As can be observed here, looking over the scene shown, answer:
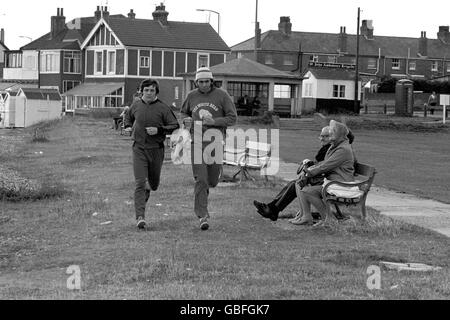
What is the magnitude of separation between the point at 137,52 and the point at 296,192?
61.1 metres

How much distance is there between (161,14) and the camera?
76125 millimetres

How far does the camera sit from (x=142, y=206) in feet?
39.7

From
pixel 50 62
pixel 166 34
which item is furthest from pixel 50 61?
pixel 166 34

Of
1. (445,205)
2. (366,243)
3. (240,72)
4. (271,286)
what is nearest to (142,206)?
(366,243)

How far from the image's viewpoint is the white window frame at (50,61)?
8294 cm

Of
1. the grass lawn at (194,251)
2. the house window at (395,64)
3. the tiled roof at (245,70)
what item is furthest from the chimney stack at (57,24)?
the grass lawn at (194,251)

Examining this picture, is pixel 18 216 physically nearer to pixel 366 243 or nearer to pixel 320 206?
pixel 320 206

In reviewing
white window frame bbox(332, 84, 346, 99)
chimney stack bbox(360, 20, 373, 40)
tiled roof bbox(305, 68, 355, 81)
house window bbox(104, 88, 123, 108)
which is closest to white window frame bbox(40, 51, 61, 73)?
house window bbox(104, 88, 123, 108)

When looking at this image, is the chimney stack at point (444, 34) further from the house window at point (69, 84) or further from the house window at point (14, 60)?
the house window at point (14, 60)

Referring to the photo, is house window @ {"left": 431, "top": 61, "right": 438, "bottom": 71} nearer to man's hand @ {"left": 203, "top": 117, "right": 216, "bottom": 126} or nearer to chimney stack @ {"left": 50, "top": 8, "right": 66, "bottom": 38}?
chimney stack @ {"left": 50, "top": 8, "right": 66, "bottom": 38}

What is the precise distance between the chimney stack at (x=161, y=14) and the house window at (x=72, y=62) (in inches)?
331

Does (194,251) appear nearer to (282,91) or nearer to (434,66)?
(282,91)

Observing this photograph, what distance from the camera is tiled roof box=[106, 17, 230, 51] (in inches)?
2869

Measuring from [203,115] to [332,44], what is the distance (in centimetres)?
9384
